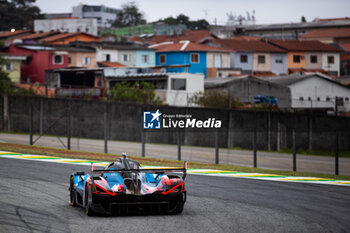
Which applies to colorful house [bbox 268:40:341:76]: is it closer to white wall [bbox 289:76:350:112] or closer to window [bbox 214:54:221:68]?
window [bbox 214:54:221:68]

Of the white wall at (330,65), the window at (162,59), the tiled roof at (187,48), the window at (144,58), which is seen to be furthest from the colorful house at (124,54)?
the white wall at (330,65)

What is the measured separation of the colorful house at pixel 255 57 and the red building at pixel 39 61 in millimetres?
25647

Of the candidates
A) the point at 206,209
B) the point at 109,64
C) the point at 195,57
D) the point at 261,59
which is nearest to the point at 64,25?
the point at 109,64

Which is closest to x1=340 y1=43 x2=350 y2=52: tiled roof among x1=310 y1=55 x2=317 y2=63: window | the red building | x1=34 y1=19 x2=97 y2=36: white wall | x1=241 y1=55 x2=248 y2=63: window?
x1=310 y1=55 x2=317 y2=63: window

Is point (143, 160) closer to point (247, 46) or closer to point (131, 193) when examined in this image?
point (131, 193)

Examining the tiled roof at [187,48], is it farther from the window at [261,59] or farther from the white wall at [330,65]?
the white wall at [330,65]

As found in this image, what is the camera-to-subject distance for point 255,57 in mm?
85125

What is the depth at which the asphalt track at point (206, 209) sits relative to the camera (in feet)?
40.8

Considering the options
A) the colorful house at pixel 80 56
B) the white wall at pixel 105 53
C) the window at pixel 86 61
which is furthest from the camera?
the white wall at pixel 105 53

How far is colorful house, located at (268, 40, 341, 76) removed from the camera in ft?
293

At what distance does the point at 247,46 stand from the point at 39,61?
32887mm

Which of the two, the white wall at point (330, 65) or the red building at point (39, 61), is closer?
the red building at point (39, 61)

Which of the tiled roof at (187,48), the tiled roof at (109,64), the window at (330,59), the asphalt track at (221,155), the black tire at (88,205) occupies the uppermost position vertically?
the tiled roof at (187,48)

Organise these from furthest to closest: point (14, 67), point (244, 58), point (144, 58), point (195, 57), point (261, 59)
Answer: point (261, 59), point (244, 58), point (144, 58), point (195, 57), point (14, 67)
